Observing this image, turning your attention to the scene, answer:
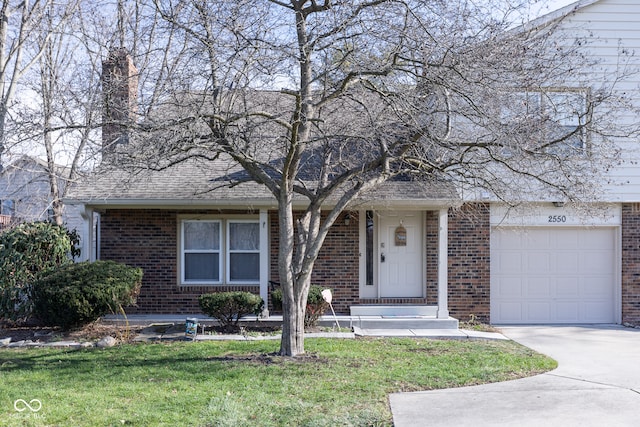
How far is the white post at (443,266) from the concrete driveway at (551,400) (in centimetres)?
288

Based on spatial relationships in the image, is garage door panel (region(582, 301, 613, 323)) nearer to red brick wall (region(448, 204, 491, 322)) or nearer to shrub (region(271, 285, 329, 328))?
red brick wall (region(448, 204, 491, 322))

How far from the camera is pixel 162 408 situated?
22.3 feet

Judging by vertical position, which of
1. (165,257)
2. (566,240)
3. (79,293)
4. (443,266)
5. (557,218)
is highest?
(557,218)

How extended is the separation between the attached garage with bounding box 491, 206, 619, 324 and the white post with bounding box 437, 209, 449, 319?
152 cm

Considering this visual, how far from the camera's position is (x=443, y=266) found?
1267cm

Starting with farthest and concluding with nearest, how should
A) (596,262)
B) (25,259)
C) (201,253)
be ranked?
(201,253) → (596,262) → (25,259)

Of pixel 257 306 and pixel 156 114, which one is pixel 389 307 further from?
pixel 156 114

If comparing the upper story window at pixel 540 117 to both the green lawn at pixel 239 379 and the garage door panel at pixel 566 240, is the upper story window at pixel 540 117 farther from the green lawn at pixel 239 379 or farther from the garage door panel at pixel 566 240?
the garage door panel at pixel 566 240

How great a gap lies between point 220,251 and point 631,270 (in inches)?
346

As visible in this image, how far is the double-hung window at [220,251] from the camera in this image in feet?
45.9

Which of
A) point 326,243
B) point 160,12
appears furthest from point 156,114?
point 326,243

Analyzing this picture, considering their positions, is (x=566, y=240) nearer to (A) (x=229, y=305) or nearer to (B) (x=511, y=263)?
(B) (x=511, y=263)

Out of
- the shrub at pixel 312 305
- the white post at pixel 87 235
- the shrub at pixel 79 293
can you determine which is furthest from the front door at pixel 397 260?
the white post at pixel 87 235

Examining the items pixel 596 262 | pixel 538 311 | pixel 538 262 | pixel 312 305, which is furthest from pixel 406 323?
pixel 596 262
